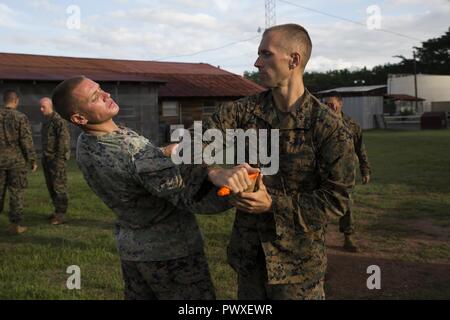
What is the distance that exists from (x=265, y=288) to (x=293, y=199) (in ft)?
1.93

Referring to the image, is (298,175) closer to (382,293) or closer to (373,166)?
(382,293)

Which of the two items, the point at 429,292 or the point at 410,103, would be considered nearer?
the point at 429,292

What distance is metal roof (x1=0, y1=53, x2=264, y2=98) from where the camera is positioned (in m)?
25.1

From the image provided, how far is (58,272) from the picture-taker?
18.6ft

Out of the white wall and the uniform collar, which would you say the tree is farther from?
the uniform collar

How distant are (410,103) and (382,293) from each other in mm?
54911

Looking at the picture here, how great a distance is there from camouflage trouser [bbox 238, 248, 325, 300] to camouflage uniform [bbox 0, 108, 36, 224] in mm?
5926

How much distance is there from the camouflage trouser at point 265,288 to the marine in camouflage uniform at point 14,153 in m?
5.91

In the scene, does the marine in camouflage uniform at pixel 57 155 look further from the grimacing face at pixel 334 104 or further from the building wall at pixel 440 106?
the building wall at pixel 440 106

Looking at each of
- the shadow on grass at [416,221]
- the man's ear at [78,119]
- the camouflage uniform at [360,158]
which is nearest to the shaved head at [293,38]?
the man's ear at [78,119]
